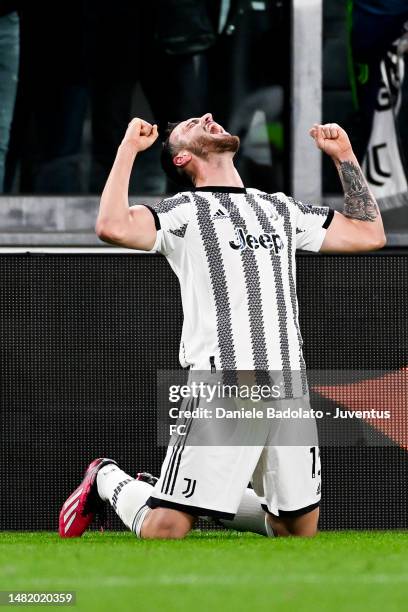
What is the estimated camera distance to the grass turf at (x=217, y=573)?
444 centimetres

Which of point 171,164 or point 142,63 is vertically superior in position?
point 142,63

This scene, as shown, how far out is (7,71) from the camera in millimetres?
10953

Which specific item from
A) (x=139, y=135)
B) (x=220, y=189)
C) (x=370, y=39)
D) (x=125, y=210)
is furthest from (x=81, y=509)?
(x=370, y=39)

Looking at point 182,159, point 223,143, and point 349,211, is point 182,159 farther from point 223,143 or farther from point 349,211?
point 349,211

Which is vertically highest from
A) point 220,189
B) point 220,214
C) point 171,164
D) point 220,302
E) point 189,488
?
point 171,164

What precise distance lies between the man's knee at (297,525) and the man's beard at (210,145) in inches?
59.3

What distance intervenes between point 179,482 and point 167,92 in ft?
16.4

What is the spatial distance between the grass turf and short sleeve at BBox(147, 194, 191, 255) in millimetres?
1180

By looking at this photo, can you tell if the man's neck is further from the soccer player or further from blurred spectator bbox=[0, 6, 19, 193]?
blurred spectator bbox=[0, 6, 19, 193]

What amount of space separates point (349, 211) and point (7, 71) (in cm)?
451

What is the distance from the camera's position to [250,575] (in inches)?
196

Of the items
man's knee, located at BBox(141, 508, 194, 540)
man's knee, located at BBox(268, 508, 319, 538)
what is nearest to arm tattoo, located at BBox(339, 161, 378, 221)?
man's knee, located at BBox(268, 508, 319, 538)

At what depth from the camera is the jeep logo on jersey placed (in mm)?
6668

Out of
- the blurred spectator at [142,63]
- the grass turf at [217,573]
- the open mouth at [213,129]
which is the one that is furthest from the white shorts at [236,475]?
the blurred spectator at [142,63]
